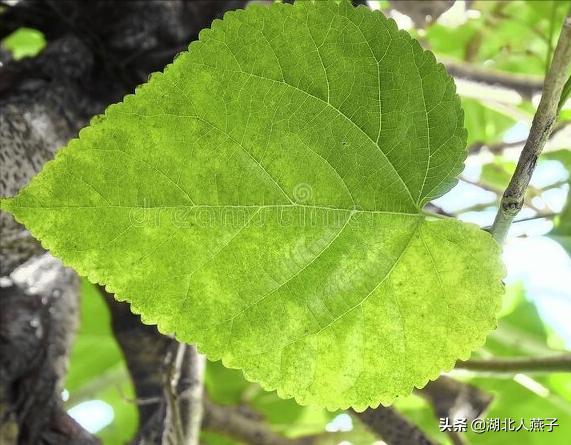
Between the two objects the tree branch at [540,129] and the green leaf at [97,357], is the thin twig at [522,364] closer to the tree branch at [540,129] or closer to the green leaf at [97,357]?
the tree branch at [540,129]

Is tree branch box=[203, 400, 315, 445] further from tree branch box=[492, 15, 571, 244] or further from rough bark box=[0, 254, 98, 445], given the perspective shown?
tree branch box=[492, 15, 571, 244]

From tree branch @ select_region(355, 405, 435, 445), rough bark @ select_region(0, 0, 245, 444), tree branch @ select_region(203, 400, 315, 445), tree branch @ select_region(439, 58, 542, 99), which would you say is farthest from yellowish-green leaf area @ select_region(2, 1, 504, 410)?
tree branch @ select_region(203, 400, 315, 445)

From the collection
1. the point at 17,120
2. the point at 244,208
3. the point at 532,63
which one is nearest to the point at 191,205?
the point at 244,208

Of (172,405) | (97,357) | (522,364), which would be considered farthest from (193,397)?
(97,357)

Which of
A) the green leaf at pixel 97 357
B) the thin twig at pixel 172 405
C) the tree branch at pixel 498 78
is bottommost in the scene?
the thin twig at pixel 172 405

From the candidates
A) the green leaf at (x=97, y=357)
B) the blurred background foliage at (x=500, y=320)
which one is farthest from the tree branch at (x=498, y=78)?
the green leaf at (x=97, y=357)

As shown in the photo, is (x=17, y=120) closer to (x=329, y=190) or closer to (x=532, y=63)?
(x=329, y=190)

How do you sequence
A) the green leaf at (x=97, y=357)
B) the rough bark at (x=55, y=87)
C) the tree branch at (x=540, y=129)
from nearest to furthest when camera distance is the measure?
the tree branch at (x=540, y=129)
the rough bark at (x=55, y=87)
the green leaf at (x=97, y=357)
